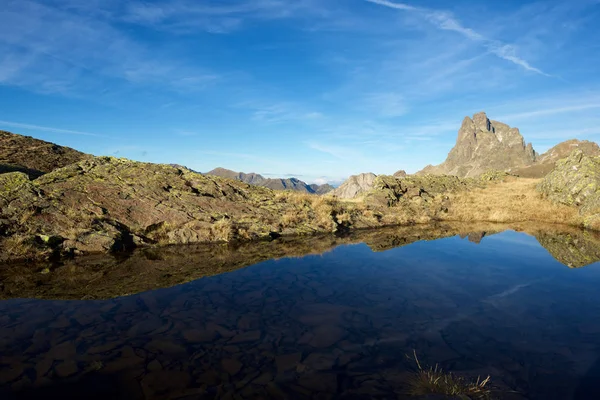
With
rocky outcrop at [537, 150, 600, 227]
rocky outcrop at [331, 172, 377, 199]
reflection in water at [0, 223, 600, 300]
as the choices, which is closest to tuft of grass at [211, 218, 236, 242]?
reflection in water at [0, 223, 600, 300]

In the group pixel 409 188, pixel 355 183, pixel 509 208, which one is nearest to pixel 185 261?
pixel 409 188

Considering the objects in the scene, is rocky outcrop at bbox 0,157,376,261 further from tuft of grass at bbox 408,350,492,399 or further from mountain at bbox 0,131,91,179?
mountain at bbox 0,131,91,179

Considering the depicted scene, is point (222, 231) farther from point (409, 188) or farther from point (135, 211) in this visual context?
point (409, 188)

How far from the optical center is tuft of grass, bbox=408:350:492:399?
5.73 m

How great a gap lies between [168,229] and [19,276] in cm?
793

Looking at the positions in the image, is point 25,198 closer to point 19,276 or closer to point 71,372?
point 19,276

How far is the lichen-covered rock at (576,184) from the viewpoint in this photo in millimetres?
26484

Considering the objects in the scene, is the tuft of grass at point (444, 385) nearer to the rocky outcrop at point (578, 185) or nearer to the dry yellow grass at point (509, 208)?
the rocky outcrop at point (578, 185)

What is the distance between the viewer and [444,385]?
596 centimetres

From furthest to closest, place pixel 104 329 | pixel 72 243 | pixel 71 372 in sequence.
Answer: pixel 72 243
pixel 104 329
pixel 71 372

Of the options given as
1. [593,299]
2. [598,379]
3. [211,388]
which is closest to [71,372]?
[211,388]

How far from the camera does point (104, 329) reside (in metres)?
8.00

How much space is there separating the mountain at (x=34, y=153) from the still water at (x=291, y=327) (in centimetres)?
3351

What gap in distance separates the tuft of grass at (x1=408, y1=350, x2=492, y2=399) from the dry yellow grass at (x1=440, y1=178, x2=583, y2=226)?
2701cm
